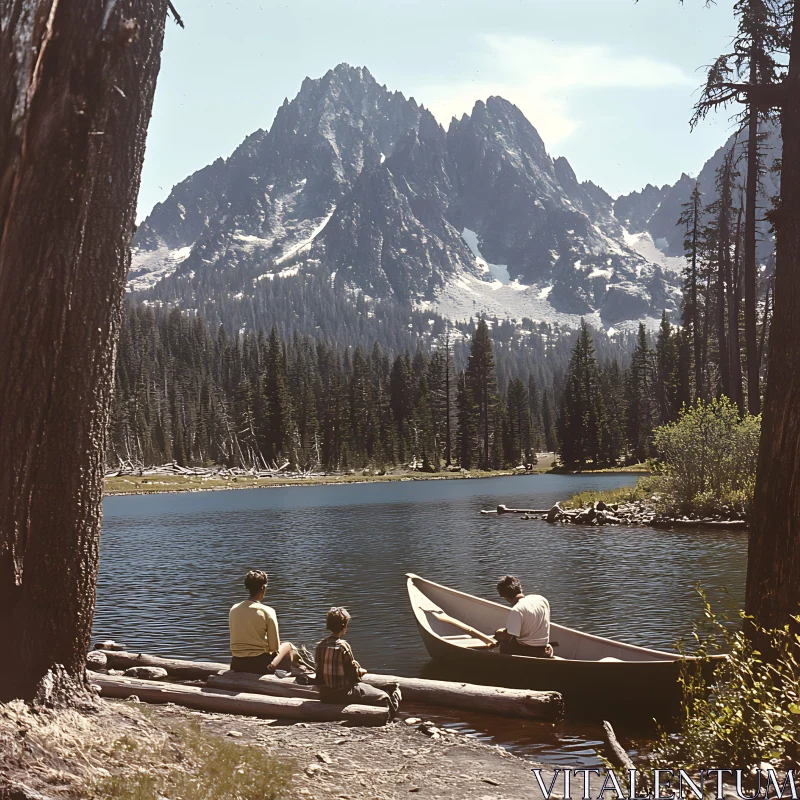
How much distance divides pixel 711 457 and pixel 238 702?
85.3 feet

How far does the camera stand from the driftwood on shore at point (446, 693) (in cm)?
954

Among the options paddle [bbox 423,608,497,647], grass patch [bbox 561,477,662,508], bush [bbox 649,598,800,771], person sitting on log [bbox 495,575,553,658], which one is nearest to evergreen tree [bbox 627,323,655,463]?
grass patch [bbox 561,477,662,508]

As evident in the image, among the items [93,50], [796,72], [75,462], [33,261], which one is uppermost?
[796,72]

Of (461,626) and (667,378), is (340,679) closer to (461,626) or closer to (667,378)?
(461,626)

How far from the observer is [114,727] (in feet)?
20.5

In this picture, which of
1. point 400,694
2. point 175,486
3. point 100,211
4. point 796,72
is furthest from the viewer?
point 175,486

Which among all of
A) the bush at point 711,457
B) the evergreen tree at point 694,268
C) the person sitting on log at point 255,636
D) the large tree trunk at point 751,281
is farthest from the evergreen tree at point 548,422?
the person sitting on log at point 255,636

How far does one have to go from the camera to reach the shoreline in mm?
81125

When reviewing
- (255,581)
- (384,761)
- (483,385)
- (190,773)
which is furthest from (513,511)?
(483,385)

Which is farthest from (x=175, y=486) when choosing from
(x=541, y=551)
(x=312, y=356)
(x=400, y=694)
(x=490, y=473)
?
(x=312, y=356)

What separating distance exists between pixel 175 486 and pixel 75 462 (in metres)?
80.5

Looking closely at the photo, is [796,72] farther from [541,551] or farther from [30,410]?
[541,551]

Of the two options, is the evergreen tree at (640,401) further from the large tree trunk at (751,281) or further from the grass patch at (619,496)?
the large tree trunk at (751,281)

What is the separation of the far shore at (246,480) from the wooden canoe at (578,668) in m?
71.1
